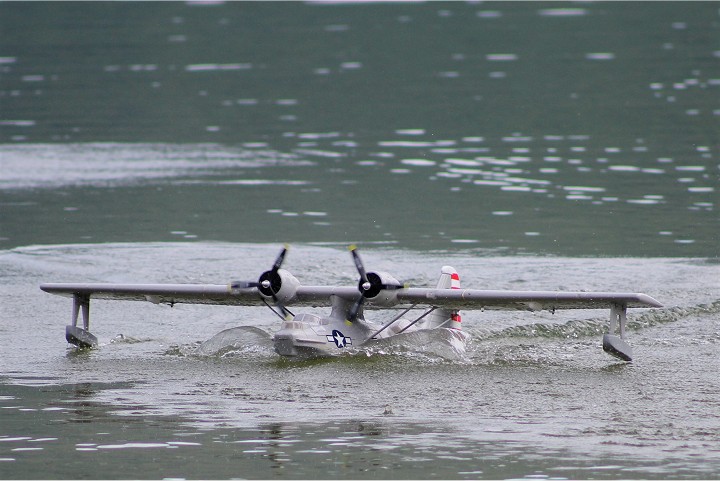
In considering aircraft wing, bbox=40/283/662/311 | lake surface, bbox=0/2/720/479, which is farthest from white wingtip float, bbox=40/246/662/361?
lake surface, bbox=0/2/720/479

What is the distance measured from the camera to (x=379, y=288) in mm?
22297

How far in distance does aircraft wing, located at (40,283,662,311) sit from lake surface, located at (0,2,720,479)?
896 millimetres

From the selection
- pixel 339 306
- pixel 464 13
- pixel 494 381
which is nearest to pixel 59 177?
pixel 339 306

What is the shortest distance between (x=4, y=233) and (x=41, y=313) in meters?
10.1

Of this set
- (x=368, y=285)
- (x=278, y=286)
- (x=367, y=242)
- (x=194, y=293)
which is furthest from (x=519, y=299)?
(x=367, y=242)

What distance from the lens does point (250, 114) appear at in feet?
204

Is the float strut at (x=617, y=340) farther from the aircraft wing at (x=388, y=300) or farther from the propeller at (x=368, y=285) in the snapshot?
the propeller at (x=368, y=285)

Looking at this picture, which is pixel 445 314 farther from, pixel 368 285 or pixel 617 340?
pixel 617 340

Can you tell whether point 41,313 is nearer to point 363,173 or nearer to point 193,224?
point 193,224

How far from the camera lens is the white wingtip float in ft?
71.3

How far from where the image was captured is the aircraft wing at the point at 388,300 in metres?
21.7

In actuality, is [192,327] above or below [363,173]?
below

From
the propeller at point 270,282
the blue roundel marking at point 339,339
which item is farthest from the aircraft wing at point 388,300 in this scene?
the blue roundel marking at point 339,339

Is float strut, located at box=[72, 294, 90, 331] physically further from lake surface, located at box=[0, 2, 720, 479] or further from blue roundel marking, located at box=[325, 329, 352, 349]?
blue roundel marking, located at box=[325, 329, 352, 349]
